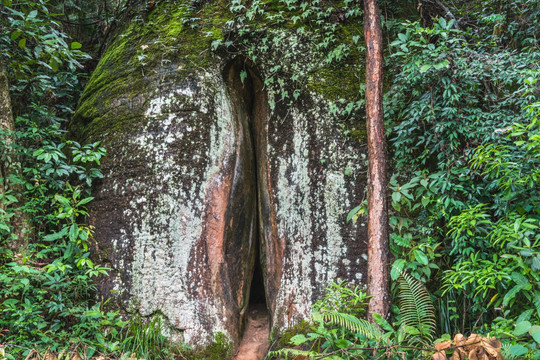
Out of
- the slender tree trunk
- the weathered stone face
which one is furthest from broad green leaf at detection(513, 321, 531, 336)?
the weathered stone face

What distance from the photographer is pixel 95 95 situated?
18.0 ft

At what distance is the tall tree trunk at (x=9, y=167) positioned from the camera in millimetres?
4414

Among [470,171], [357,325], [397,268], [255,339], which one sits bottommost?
[255,339]

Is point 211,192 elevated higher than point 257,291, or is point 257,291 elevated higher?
point 211,192

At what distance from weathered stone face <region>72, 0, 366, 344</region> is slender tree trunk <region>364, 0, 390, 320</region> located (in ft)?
2.08

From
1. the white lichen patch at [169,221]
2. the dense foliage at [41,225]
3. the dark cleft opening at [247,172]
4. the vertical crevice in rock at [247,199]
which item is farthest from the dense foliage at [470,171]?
the dense foliage at [41,225]

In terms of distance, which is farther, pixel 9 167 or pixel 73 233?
pixel 9 167

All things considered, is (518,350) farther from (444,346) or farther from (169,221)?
(169,221)

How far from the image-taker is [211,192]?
4.87 metres

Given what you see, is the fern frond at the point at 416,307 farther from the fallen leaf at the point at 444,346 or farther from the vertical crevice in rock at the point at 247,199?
the vertical crevice in rock at the point at 247,199

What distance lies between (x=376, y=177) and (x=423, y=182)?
576 millimetres

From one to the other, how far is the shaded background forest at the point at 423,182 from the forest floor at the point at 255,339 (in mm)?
945

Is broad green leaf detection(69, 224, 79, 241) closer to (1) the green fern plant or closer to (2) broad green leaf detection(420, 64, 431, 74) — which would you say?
(1) the green fern plant

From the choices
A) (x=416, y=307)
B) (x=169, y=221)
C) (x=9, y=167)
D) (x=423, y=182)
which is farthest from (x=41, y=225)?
(x=423, y=182)
